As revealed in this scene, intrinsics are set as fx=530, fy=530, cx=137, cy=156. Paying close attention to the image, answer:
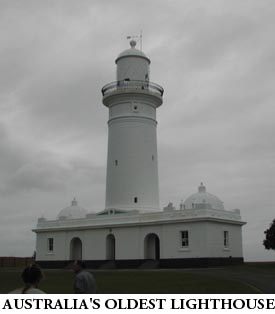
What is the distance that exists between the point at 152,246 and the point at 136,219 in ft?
8.27

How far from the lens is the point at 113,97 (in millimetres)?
44719

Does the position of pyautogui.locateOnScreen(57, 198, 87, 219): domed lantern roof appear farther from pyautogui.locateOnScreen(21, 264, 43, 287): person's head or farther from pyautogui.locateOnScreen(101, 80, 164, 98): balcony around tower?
pyautogui.locateOnScreen(21, 264, 43, 287): person's head

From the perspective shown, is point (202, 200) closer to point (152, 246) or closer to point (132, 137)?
point (152, 246)

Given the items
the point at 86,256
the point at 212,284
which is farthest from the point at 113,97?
the point at 212,284

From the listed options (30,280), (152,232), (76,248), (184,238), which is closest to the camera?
(30,280)

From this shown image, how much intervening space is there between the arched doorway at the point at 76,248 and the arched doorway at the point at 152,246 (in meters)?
7.35

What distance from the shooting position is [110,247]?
42906 millimetres

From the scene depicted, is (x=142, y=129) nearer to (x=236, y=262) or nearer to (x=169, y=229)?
(x=169, y=229)

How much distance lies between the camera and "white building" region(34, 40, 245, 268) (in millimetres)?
38156

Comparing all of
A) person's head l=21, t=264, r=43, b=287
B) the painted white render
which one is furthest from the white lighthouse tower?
person's head l=21, t=264, r=43, b=287

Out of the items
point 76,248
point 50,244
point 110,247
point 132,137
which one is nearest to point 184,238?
point 110,247

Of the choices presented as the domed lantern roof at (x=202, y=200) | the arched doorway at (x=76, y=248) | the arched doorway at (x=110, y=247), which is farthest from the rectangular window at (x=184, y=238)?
the arched doorway at (x=76, y=248)
